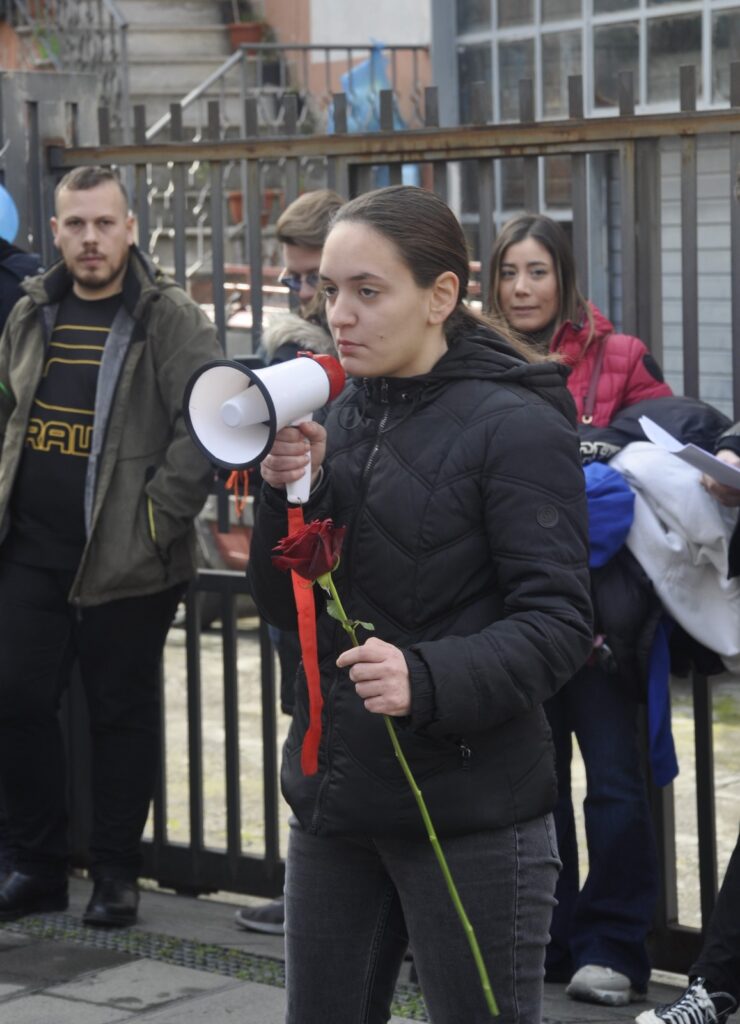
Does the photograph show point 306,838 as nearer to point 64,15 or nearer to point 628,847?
point 628,847

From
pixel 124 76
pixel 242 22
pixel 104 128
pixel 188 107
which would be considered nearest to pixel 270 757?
pixel 104 128

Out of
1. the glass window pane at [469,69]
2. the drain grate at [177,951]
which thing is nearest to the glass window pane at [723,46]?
the glass window pane at [469,69]

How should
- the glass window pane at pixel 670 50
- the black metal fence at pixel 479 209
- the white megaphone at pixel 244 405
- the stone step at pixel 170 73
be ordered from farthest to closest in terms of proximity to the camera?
the stone step at pixel 170 73, the glass window pane at pixel 670 50, the black metal fence at pixel 479 209, the white megaphone at pixel 244 405

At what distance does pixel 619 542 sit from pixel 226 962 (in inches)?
63.5

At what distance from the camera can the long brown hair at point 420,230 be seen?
2.74m

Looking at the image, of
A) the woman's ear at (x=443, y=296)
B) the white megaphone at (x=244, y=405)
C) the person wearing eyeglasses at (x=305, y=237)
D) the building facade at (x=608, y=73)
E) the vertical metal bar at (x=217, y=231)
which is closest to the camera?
the white megaphone at (x=244, y=405)

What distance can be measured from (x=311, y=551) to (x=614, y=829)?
6.61 ft

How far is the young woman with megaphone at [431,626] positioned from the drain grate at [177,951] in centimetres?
169

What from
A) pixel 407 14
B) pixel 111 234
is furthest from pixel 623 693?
pixel 407 14

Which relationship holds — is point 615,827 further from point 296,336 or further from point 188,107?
point 188,107

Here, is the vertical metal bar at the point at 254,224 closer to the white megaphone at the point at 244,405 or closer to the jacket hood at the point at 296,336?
the jacket hood at the point at 296,336

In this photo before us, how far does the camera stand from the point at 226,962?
4781mm

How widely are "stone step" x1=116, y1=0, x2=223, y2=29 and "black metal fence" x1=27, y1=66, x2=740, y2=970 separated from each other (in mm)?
12106

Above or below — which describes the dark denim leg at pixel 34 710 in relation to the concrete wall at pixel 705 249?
below
